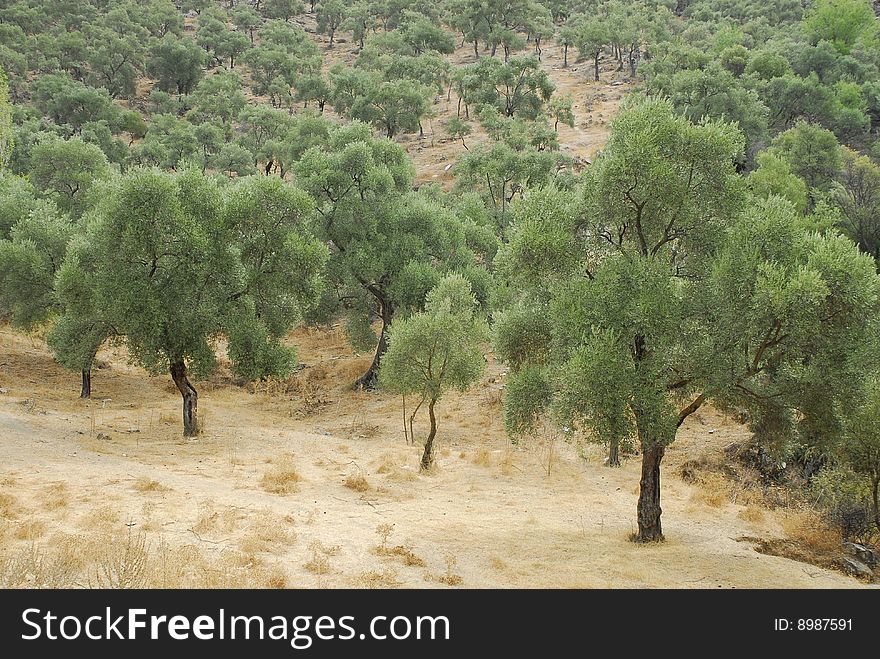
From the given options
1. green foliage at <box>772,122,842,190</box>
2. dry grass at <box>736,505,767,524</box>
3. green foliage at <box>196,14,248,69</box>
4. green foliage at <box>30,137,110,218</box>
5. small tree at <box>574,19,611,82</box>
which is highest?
small tree at <box>574,19,611,82</box>

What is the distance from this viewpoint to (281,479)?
21.1m

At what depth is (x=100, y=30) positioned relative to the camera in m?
101

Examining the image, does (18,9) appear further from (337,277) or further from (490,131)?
(337,277)

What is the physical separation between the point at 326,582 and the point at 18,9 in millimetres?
121595

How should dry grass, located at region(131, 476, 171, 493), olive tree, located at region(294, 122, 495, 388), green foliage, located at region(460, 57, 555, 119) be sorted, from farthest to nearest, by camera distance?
green foliage, located at region(460, 57, 555, 119) < olive tree, located at region(294, 122, 495, 388) < dry grass, located at region(131, 476, 171, 493)

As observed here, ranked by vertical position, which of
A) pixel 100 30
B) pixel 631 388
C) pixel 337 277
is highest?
pixel 100 30

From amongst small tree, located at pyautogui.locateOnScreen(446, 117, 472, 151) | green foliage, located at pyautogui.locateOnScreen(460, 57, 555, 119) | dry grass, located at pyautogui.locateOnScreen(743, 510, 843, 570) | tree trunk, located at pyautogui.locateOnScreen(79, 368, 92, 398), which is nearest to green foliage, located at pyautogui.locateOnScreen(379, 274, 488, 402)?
dry grass, located at pyautogui.locateOnScreen(743, 510, 843, 570)

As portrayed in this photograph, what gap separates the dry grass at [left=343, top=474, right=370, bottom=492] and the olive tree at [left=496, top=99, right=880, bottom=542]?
22.9 ft

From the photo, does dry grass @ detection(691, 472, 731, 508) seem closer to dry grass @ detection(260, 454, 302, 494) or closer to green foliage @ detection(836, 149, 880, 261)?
dry grass @ detection(260, 454, 302, 494)

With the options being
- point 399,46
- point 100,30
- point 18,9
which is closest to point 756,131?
point 399,46

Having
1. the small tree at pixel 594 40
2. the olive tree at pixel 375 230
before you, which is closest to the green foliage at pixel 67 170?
the olive tree at pixel 375 230

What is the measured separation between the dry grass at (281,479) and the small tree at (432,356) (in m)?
4.97

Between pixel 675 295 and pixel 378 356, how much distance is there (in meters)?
24.7

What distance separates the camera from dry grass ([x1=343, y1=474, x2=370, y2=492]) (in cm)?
2147
